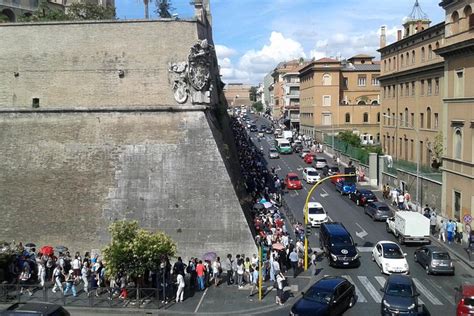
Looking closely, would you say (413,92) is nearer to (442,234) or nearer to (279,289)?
(442,234)

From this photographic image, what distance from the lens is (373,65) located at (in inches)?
3489

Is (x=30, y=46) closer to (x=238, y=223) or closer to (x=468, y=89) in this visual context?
(x=238, y=223)

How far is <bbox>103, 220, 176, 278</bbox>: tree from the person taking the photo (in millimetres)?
20047

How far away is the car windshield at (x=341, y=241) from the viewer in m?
26.1

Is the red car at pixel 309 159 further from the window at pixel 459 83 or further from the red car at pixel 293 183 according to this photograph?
the window at pixel 459 83

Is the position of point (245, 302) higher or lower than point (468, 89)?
lower

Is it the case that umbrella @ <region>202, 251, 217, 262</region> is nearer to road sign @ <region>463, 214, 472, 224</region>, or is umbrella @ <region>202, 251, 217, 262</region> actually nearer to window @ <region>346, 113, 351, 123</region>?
road sign @ <region>463, 214, 472, 224</region>

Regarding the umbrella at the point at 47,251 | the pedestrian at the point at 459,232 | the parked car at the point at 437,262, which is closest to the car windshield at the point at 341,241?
Result: the parked car at the point at 437,262

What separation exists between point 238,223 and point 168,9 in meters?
17.5

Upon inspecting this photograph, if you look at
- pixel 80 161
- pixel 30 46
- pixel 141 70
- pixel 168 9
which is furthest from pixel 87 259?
pixel 168 9

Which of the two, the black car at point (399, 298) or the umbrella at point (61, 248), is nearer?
the black car at point (399, 298)

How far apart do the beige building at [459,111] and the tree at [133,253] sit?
19586 mm

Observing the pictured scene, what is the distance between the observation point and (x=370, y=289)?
22766 mm

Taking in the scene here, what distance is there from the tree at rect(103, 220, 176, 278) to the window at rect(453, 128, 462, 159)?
68.2ft
